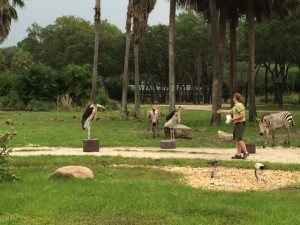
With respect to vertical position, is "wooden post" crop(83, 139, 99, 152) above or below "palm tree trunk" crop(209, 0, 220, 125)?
below

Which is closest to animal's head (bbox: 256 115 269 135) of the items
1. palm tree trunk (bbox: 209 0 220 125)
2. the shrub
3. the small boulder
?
the small boulder

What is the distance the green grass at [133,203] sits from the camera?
7.23 meters

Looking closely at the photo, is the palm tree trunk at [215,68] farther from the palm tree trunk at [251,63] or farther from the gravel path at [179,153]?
the gravel path at [179,153]

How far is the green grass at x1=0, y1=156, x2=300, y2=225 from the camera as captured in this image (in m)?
7.23

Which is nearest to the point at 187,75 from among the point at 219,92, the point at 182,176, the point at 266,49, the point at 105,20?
the point at 105,20

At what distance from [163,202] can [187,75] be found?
6479 cm

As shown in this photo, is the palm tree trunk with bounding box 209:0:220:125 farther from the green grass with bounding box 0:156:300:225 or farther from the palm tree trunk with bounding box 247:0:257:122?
the green grass with bounding box 0:156:300:225

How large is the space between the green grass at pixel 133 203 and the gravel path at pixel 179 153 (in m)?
4.22

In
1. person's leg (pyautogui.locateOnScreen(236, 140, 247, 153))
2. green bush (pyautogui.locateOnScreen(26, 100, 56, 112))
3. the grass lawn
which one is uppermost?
green bush (pyautogui.locateOnScreen(26, 100, 56, 112))

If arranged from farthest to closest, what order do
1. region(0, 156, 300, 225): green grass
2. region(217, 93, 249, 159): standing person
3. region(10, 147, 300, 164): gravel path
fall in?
1. region(10, 147, 300, 164): gravel path
2. region(217, 93, 249, 159): standing person
3. region(0, 156, 300, 225): green grass

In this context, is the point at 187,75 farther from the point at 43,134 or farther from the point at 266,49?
the point at 43,134

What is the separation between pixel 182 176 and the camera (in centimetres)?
1132

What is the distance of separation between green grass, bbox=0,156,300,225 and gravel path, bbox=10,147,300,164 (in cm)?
422

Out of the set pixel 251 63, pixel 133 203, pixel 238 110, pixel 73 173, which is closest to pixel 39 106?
pixel 251 63
